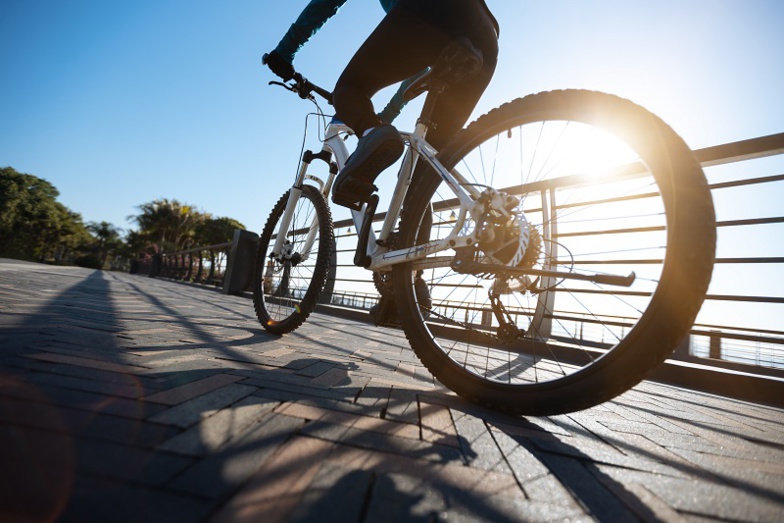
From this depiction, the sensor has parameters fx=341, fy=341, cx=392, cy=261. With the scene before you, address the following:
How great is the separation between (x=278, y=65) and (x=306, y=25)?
0.31 metres

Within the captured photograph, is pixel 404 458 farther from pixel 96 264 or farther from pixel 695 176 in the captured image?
pixel 96 264

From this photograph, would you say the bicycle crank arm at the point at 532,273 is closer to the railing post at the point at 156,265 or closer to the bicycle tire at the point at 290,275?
the bicycle tire at the point at 290,275

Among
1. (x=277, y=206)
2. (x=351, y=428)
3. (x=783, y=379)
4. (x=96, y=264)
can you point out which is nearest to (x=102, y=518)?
(x=351, y=428)

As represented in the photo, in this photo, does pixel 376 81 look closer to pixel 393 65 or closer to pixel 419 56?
pixel 393 65

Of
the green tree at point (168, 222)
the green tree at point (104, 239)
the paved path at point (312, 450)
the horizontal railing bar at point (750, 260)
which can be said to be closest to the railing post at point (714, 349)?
the horizontal railing bar at point (750, 260)

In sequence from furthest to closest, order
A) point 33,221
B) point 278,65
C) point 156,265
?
point 33,221 → point 156,265 → point 278,65

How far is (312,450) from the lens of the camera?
66cm

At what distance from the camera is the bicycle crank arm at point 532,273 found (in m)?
1.02

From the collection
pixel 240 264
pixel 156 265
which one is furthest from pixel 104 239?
pixel 240 264

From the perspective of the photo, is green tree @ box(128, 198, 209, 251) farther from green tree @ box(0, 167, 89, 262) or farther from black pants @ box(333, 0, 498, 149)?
black pants @ box(333, 0, 498, 149)

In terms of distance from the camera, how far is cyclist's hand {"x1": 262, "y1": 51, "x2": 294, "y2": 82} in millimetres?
2039

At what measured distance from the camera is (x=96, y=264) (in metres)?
32.2

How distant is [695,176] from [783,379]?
5.96 feet

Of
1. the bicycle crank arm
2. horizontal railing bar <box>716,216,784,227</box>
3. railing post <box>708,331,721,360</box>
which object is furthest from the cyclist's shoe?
railing post <box>708,331,721,360</box>
